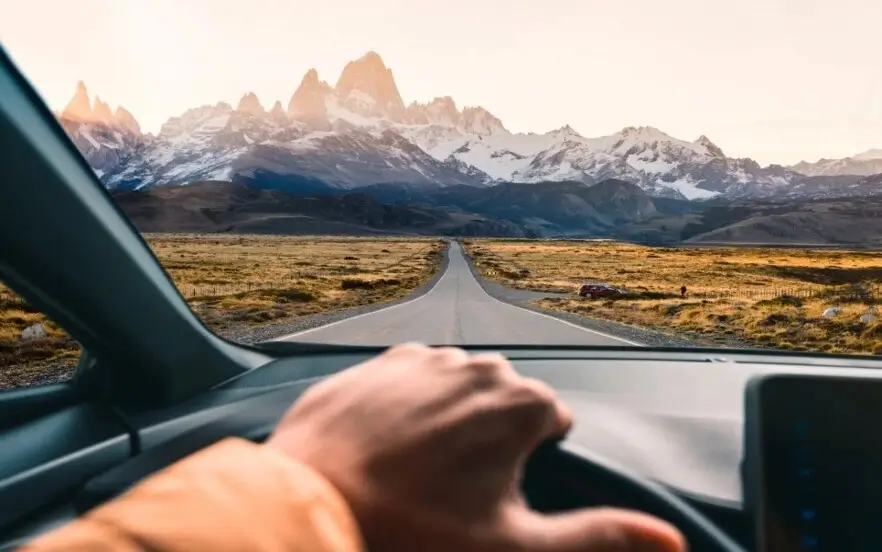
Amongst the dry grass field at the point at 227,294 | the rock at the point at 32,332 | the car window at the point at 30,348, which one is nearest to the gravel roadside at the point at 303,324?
the dry grass field at the point at 227,294

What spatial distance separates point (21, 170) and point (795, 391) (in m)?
2.49

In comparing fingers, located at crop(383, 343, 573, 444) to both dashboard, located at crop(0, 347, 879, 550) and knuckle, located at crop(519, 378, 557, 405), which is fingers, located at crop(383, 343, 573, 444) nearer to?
knuckle, located at crop(519, 378, 557, 405)

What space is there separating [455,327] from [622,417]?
5.19 m

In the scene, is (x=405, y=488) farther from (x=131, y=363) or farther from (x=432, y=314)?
(x=432, y=314)

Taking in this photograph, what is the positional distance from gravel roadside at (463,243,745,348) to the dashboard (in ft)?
4.71

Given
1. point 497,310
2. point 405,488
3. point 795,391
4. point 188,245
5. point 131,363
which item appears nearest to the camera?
point 405,488

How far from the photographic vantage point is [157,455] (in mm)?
2266

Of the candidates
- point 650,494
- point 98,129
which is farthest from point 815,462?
point 98,129

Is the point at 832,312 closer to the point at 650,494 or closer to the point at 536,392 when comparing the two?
the point at 650,494

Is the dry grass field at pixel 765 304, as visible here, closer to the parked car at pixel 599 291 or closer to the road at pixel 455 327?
the parked car at pixel 599 291

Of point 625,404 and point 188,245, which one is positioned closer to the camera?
point 625,404

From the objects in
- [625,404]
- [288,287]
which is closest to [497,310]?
[288,287]

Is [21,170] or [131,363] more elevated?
[21,170]

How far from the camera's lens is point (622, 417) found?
281 cm
